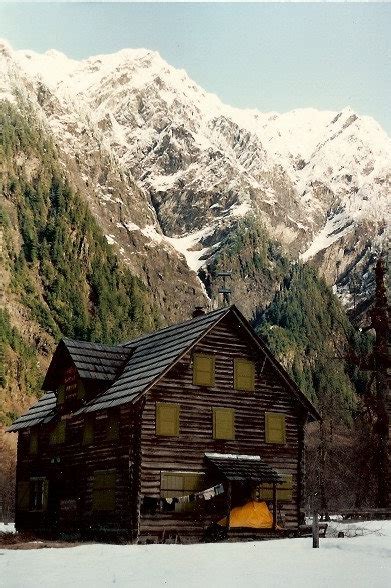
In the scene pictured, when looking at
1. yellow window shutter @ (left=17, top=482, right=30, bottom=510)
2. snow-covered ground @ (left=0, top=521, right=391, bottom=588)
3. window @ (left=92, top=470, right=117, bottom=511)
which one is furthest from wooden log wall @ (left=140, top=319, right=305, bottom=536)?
yellow window shutter @ (left=17, top=482, right=30, bottom=510)

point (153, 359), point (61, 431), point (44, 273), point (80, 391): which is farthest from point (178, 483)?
point (44, 273)

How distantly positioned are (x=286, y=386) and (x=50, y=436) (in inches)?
480

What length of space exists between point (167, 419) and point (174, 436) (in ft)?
2.56

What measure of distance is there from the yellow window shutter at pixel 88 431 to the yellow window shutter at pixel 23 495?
7.49m

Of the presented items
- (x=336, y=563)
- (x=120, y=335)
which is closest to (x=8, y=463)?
(x=120, y=335)

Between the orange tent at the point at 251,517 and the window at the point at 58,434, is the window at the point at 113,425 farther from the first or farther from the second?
the orange tent at the point at 251,517

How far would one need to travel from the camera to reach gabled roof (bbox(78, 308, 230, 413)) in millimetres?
35406

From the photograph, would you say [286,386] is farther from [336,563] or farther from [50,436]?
[336,563]

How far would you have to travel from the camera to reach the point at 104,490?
3675cm

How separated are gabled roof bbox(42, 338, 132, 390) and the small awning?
6.42 m

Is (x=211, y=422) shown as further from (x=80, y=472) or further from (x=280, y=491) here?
(x=80, y=472)

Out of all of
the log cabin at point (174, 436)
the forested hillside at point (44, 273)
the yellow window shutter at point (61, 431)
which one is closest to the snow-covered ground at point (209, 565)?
the log cabin at point (174, 436)

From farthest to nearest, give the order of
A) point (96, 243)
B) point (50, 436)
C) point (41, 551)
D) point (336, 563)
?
point (96, 243)
point (50, 436)
point (41, 551)
point (336, 563)

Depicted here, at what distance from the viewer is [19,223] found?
145 meters
